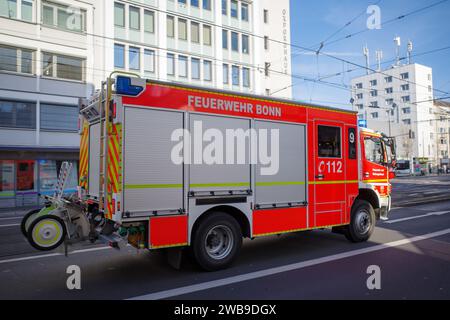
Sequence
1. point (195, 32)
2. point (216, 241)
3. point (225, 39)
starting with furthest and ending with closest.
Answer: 1. point (225, 39)
2. point (195, 32)
3. point (216, 241)

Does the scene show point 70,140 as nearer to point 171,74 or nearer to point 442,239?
point 171,74

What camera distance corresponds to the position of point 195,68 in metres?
29.6

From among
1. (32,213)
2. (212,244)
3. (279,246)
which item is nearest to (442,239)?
(279,246)

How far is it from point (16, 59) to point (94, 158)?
731 inches

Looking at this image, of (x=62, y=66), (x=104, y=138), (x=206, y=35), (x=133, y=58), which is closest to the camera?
(x=104, y=138)

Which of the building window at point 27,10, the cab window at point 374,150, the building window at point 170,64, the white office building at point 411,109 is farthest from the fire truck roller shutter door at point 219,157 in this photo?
the white office building at point 411,109

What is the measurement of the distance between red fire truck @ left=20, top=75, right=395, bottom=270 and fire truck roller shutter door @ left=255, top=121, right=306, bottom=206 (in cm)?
2

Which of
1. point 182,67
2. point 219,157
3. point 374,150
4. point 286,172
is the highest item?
point 182,67

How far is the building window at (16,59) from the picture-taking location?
68.3ft

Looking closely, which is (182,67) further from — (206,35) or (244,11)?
(244,11)

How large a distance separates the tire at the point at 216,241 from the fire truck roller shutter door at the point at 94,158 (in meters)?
2.01

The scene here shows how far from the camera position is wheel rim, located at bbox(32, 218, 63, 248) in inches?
214

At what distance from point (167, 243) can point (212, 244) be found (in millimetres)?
952

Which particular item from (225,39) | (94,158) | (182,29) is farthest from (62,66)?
(94,158)
